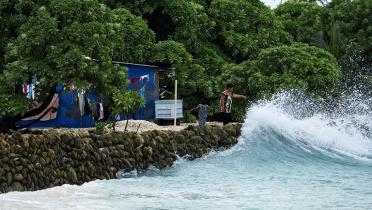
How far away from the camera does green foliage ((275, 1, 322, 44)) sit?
33.8 metres

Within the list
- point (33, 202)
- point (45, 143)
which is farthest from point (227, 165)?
point (33, 202)

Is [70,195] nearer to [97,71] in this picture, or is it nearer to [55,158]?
[55,158]

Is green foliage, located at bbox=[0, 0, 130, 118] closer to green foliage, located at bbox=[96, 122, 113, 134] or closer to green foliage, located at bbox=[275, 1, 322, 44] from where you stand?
green foliage, located at bbox=[96, 122, 113, 134]

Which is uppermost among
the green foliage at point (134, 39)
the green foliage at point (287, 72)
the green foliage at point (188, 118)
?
the green foliage at point (134, 39)

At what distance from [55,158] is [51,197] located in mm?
1759

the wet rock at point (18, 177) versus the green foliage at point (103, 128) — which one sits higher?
the green foliage at point (103, 128)

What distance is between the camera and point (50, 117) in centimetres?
2092

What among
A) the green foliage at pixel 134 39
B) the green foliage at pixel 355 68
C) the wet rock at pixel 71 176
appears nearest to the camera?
the wet rock at pixel 71 176

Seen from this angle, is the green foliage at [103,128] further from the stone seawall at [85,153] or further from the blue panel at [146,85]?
the blue panel at [146,85]

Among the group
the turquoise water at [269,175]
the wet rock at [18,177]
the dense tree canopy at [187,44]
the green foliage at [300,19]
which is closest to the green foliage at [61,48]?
the dense tree canopy at [187,44]

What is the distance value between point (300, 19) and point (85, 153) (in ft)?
71.4

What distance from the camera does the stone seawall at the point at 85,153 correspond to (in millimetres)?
13414

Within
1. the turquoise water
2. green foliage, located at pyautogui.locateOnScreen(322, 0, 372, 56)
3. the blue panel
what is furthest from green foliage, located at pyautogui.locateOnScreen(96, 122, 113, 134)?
green foliage, located at pyautogui.locateOnScreen(322, 0, 372, 56)

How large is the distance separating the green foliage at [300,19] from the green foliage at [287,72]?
7339mm
